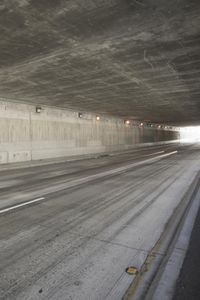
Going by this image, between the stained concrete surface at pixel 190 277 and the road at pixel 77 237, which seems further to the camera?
the road at pixel 77 237

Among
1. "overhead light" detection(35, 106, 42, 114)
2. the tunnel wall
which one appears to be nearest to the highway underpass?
the tunnel wall

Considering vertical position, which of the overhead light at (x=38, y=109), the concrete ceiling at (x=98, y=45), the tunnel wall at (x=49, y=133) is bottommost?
the tunnel wall at (x=49, y=133)

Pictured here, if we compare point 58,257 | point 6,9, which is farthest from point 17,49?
point 58,257

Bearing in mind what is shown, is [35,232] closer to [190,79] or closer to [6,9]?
[6,9]

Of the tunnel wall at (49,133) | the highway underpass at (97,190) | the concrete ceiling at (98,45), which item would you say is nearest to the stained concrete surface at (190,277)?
the highway underpass at (97,190)

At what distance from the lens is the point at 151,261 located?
4.07 meters

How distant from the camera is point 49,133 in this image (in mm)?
22672

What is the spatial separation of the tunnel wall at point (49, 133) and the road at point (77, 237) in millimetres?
10086

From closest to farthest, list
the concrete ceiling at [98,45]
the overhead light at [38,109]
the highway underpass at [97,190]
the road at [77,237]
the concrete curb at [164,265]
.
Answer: the concrete curb at [164,265] → the road at [77,237] → the highway underpass at [97,190] → the concrete ceiling at [98,45] → the overhead light at [38,109]

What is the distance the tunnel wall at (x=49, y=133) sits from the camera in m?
18.7

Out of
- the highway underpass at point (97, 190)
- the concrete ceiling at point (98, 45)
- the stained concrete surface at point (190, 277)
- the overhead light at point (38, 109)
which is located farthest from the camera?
the overhead light at point (38, 109)

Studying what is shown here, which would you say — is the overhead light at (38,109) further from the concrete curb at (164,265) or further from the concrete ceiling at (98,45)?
the concrete curb at (164,265)

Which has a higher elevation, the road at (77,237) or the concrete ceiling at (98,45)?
the concrete ceiling at (98,45)

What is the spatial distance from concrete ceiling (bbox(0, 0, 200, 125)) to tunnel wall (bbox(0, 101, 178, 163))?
3707 mm
